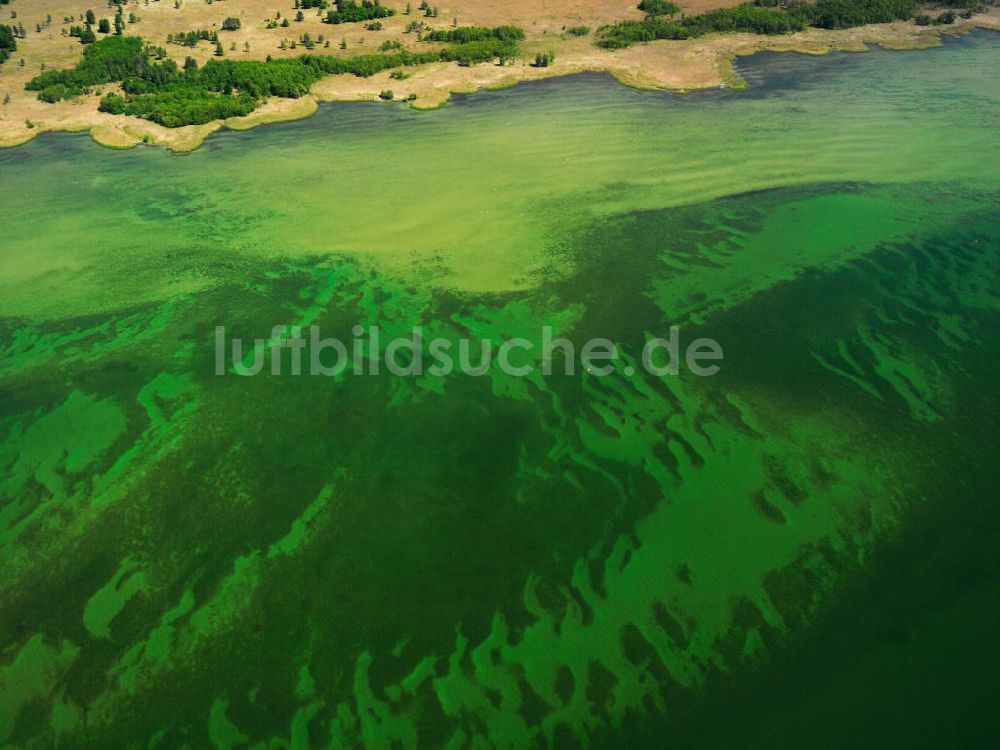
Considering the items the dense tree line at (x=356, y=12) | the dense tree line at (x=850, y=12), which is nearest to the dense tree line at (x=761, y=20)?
the dense tree line at (x=850, y=12)

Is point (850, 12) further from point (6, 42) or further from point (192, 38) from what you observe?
point (6, 42)

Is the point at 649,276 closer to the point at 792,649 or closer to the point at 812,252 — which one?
the point at 812,252

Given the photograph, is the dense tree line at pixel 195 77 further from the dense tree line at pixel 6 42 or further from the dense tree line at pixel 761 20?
the dense tree line at pixel 761 20

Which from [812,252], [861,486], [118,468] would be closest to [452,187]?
[812,252]

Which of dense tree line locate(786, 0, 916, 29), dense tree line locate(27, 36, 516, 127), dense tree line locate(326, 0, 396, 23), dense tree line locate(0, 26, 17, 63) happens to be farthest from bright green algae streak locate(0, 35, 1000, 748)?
dense tree line locate(326, 0, 396, 23)

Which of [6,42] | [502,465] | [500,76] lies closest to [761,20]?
[500,76]
